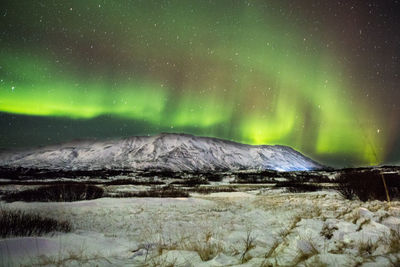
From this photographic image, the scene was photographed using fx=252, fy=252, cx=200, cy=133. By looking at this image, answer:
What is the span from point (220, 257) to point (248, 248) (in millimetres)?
841

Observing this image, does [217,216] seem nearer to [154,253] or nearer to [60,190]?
[154,253]

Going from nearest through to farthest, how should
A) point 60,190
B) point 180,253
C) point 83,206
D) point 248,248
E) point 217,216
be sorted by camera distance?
A: point 180,253 → point 248,248 → point 217,216 → point 83,206 → point 60,190

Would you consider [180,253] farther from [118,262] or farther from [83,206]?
[83,206]

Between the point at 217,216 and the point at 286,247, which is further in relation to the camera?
the point at 217,216

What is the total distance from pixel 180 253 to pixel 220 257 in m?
0.72

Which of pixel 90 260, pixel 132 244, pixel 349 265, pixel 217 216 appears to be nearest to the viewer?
pixel 349 265

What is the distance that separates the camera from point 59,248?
4664 millimetres

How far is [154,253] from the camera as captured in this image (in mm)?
4637

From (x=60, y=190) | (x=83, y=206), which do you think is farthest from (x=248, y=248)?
(x=60, y=190)

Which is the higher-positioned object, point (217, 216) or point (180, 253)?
point (180, 253)

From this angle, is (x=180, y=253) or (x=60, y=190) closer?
(x=180, y=253)

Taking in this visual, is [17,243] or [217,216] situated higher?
[17,243]

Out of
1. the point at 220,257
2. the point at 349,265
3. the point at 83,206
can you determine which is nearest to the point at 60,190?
the point at 83,206

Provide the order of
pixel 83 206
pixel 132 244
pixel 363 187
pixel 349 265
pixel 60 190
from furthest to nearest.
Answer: pixel 60 190
pixel 363 187
pixel 83 206
pixel 132 244
pixel 349 265
